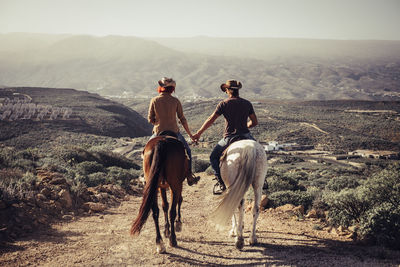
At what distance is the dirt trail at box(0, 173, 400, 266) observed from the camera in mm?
4957

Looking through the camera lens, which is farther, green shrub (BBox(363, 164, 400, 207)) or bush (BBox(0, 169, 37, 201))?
green shrub (BBox(363, 164, 400, 207))

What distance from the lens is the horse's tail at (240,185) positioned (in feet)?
17.7

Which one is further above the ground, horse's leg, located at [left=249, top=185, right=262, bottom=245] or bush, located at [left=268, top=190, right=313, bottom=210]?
horse's leg, located at [left=249, top=185, right=262, bottom=245]

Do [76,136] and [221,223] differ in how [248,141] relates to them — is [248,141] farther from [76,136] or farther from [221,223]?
[76,136]

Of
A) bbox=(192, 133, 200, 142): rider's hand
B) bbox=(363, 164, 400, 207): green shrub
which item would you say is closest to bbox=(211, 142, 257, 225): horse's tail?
bbox=(192, 133, 200, 142): rider's hand

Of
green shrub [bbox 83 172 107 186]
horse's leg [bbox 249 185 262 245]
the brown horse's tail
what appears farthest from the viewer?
green shrub [bbox 83 172 107 186]

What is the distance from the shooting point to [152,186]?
5129 millimetres

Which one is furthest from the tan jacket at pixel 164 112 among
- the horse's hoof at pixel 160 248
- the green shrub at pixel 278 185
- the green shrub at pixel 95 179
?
the green shrub at pixel 95 179

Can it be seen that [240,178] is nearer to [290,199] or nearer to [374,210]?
[374,210]

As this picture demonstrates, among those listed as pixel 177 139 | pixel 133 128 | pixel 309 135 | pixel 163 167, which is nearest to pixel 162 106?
pixel 177 139

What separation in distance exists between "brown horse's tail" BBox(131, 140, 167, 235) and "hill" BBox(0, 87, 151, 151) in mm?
33080

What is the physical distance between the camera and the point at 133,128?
200 ft

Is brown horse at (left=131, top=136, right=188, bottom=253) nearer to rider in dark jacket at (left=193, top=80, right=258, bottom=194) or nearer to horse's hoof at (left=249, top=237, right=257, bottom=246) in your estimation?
rider in dark jacket at (left=193, top=80, right=258, bottom=194)

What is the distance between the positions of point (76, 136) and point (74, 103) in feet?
91.7
